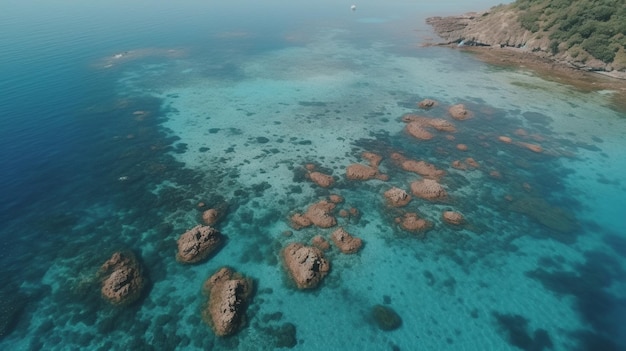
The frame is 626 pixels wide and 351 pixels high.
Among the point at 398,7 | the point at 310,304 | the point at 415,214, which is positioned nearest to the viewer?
the point at 310,304

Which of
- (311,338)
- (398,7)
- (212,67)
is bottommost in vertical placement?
(311,338)

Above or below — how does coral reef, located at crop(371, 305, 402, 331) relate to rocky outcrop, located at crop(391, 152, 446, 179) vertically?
below

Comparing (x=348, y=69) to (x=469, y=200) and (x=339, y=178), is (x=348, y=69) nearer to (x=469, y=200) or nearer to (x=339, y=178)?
(x=339, y=178)

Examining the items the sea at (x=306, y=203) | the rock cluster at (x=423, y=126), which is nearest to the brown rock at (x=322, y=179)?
the sea at (x=306, y=203)

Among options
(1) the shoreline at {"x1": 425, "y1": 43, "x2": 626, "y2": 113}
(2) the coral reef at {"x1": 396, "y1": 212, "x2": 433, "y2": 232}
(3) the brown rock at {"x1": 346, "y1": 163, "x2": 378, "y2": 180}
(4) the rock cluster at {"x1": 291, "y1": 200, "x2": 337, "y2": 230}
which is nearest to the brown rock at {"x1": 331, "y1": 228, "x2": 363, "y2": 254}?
(4) the rock cluster at {"x1": 291, "y1": 200, "x2": 337, "y2": 230}

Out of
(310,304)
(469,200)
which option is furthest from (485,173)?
(310,304)

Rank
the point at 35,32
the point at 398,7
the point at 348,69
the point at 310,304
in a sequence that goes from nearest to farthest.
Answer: the point at 310,304 → the point at 348,69 → the point at 35,32 → the point at 398,7

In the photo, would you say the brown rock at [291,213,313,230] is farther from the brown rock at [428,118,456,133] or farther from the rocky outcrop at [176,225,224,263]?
the brown rock at [428,118,456,133]

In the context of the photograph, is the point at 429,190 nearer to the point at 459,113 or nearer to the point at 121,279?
the point at 459,113
